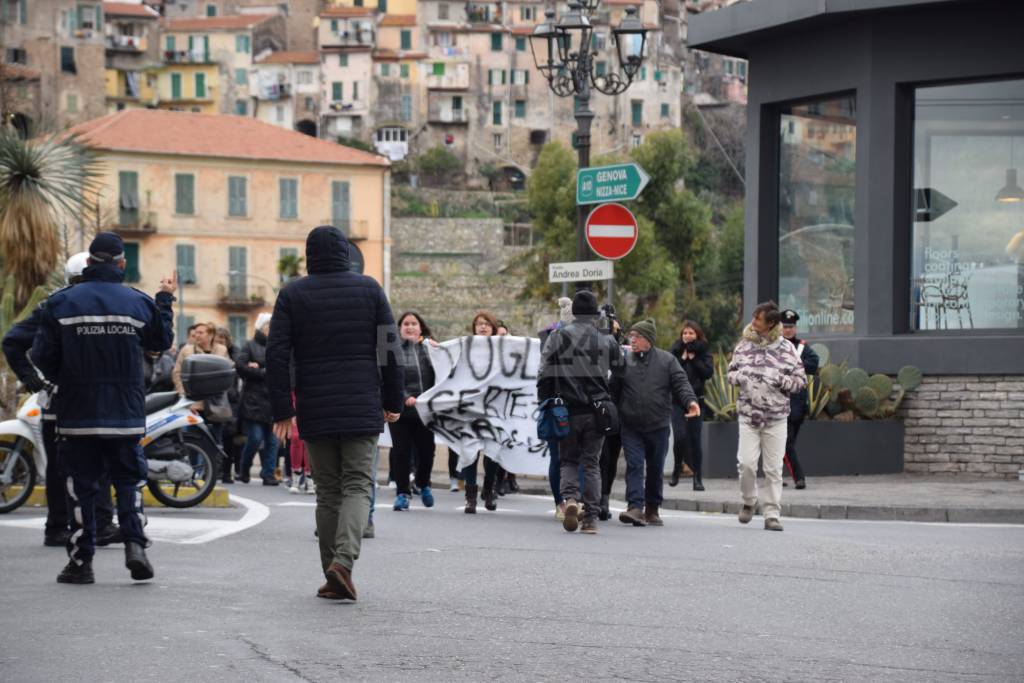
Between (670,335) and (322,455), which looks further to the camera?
(670,335)

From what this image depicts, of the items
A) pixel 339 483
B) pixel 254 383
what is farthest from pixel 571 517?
pixel 254 383

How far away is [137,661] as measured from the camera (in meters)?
7.27

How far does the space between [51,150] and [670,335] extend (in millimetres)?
65069

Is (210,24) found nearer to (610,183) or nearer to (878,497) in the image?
(610,183)

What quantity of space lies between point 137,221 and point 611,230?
6872 cm

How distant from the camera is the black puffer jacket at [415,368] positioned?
54.1 feet

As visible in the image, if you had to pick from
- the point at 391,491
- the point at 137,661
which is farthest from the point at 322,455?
the point at 391,491

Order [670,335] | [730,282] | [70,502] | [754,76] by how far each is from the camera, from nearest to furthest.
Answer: [70,502]
[754,76]
[670,335]
[730,282]

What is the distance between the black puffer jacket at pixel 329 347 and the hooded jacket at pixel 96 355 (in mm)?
805

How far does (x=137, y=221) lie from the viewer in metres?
85.9

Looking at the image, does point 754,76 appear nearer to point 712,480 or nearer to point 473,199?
point 712,480

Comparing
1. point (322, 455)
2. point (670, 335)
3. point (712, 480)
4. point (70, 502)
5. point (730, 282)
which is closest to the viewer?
point (322, 455)

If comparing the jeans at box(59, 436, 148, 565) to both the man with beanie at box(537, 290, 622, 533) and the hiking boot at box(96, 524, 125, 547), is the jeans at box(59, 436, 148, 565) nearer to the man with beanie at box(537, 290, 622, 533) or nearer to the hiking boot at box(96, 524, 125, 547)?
the hiking boot at box(96, 524, 125, 547)

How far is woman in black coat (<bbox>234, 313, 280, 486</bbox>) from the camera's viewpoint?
2027cm
